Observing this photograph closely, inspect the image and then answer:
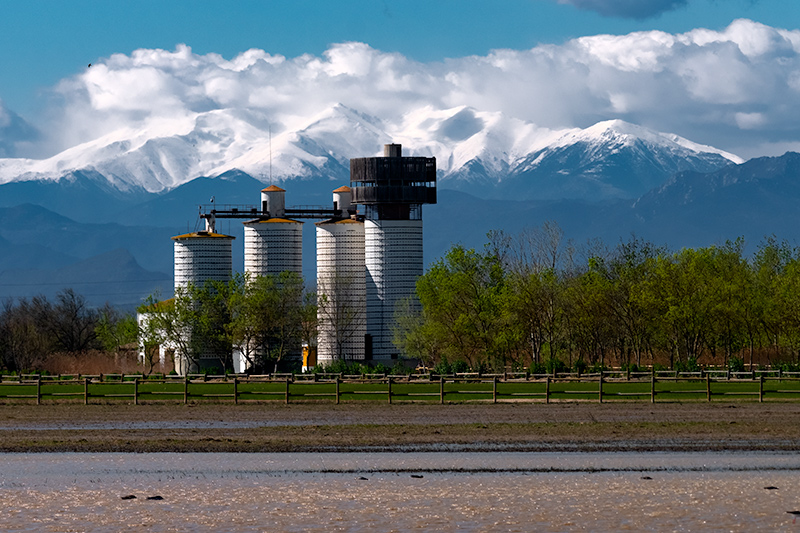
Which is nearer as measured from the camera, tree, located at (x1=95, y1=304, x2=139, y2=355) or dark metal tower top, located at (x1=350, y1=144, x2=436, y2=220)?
dark metal tower top, located at (x1=350, y1=144, x2=436, y2=220)

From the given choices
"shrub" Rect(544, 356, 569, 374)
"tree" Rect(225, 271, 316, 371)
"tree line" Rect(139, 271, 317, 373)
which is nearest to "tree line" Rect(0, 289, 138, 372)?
"tree line" Rect(139, 271, 317, 373)

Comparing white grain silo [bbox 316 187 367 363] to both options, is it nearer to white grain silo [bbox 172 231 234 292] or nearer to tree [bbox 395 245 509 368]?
white grain silo [bbox 172 231 234 292]

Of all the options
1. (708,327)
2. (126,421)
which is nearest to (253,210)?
(708,327)

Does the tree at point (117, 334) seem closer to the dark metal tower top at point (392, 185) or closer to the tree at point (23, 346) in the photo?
the tree at point (23, 346)

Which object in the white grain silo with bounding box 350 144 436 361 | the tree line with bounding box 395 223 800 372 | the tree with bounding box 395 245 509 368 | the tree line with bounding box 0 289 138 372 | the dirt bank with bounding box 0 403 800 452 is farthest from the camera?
the tree line with bounding box 0 289 138 372

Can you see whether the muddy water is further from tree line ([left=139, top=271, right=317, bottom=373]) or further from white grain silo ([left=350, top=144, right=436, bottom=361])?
white grain silo ([left=350, top=144, right=436, bottom=361])

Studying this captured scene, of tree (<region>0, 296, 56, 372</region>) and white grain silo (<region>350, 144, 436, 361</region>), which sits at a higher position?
white grain silo (<region>350, 144, 436, 361</region>)

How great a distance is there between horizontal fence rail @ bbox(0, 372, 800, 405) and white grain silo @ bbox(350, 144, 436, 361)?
3375cm

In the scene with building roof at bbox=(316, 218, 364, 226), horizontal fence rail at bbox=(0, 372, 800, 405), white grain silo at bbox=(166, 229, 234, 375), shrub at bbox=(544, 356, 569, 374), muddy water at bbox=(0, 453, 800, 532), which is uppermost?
building roof at bbox=(316, 218, 364, 226)

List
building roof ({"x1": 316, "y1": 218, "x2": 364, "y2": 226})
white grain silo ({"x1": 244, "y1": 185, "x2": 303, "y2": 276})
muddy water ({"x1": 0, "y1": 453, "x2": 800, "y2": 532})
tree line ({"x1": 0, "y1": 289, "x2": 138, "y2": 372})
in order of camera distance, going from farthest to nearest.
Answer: building roof ({"x1": 316, "y1": 218, "x2": 364, "y2": 226}) < white grain silo ({"x1": 244, "y1": 185, "x2": 303, "y2": 276}) < tree line ({"x1": 0, "y1": 289, "x2": 138, "y2": 372}) < muddy water ({"x1": 0, "y1": 453, "x2": 800, "y2": 532})

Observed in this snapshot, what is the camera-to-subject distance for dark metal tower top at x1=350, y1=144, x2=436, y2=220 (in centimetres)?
12381

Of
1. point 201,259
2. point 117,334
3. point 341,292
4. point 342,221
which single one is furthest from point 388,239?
point 117,334

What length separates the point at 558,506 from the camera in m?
28.3

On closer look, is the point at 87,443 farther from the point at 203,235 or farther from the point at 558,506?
the point at 203,235
